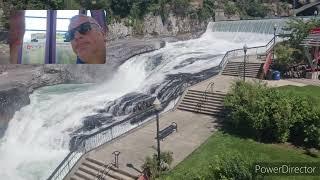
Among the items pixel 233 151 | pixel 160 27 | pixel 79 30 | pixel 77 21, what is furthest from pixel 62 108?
pixel 160 27

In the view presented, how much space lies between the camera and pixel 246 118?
23750 mm

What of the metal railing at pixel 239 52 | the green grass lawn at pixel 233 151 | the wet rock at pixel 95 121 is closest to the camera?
the green grass lawn at pixel 233 151

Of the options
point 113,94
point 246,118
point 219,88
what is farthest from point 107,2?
point 246,118

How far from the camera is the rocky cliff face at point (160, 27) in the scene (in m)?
70.3

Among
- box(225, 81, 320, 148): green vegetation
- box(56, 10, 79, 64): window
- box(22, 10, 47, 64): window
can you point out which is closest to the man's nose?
box(56, 10, 79, 64): window

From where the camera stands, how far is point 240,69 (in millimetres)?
36750

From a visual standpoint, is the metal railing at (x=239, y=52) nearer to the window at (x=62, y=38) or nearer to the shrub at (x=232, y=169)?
the window at (x=62, y=38)

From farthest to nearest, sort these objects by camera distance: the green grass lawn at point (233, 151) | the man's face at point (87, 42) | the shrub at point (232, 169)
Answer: the man's face at point (87, 42) < the green grass lawn at point (233, 151) < the shrub at point (232, 169)

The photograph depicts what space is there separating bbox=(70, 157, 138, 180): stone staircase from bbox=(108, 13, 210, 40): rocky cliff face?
4689 centimetres

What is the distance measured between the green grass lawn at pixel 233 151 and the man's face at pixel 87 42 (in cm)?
1438

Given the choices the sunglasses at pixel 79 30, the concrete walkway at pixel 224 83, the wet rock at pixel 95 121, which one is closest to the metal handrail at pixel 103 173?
the wet rock at pixel 95 121

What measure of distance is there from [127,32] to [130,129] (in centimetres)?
4698

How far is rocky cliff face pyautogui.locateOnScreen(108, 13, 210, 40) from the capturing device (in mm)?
70306

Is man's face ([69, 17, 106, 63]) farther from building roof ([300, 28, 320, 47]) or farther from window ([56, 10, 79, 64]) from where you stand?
building roof ([300, 28, 320, 47])
